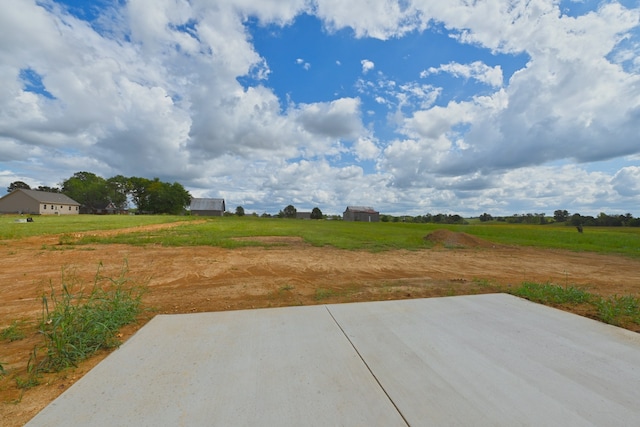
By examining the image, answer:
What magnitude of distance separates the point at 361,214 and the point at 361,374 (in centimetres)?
7674

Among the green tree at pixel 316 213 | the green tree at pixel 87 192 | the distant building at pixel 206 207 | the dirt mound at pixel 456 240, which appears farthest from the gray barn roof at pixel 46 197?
the dirt mound at pixel 456 240

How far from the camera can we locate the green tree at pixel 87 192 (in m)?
72.5

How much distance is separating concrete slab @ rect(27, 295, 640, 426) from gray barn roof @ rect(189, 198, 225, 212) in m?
80.8

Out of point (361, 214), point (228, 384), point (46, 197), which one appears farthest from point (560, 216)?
point (46, 197)

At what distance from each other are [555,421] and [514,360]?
0.74 meters

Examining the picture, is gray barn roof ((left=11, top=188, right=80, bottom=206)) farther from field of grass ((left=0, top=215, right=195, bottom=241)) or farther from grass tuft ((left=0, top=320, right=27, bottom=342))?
grass tuft ((left=0, top=320, right=27, bottom=342))

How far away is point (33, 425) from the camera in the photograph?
1.68 m

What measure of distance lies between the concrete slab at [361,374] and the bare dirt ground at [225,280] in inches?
22.0

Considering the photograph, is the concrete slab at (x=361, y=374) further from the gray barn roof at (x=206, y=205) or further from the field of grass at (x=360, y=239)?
the gray barn roof at (x=206, y=205)

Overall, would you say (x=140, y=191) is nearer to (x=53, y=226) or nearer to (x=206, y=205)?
(x=206, y=205)

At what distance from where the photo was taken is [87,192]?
72.2 m

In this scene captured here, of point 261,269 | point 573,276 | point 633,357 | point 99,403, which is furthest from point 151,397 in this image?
point 573,276

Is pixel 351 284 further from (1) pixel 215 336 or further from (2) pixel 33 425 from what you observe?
(2) pixel 33 425

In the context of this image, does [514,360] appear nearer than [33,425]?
No
